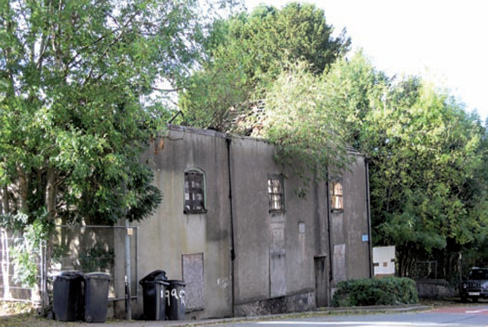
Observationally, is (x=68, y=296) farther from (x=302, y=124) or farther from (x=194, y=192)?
(x=302, y=124)

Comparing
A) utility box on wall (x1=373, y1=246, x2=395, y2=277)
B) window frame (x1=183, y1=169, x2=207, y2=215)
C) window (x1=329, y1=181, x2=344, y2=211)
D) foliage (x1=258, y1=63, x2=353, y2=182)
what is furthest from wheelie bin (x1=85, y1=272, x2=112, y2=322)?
utility box on wall (x1=373, y1=246, x2=395, y2=277)

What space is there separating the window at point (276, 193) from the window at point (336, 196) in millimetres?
3905

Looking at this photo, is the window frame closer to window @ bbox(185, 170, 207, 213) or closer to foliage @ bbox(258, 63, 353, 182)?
window @ bbox(185, 170, 207, 213)

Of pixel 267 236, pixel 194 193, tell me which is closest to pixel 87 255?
pixel 194 193

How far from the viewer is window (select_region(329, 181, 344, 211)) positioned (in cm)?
2931

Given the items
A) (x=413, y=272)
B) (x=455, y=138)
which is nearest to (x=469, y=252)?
(x=413, y=272)

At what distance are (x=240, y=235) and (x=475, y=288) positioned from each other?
18.9 m

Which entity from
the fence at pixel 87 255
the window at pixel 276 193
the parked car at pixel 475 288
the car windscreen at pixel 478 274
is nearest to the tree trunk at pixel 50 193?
the fence at pixel 87 255

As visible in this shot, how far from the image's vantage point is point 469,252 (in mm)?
40375

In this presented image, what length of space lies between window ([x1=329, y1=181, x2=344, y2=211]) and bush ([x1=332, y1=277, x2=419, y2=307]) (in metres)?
3.29

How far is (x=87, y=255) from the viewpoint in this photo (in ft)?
59.4

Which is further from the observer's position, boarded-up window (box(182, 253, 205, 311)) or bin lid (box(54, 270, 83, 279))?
boarded-up window (box(182, 253, 205, 311))

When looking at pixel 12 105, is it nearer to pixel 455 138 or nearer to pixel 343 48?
pixel 455 138

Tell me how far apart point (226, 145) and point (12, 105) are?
30.2 ft
